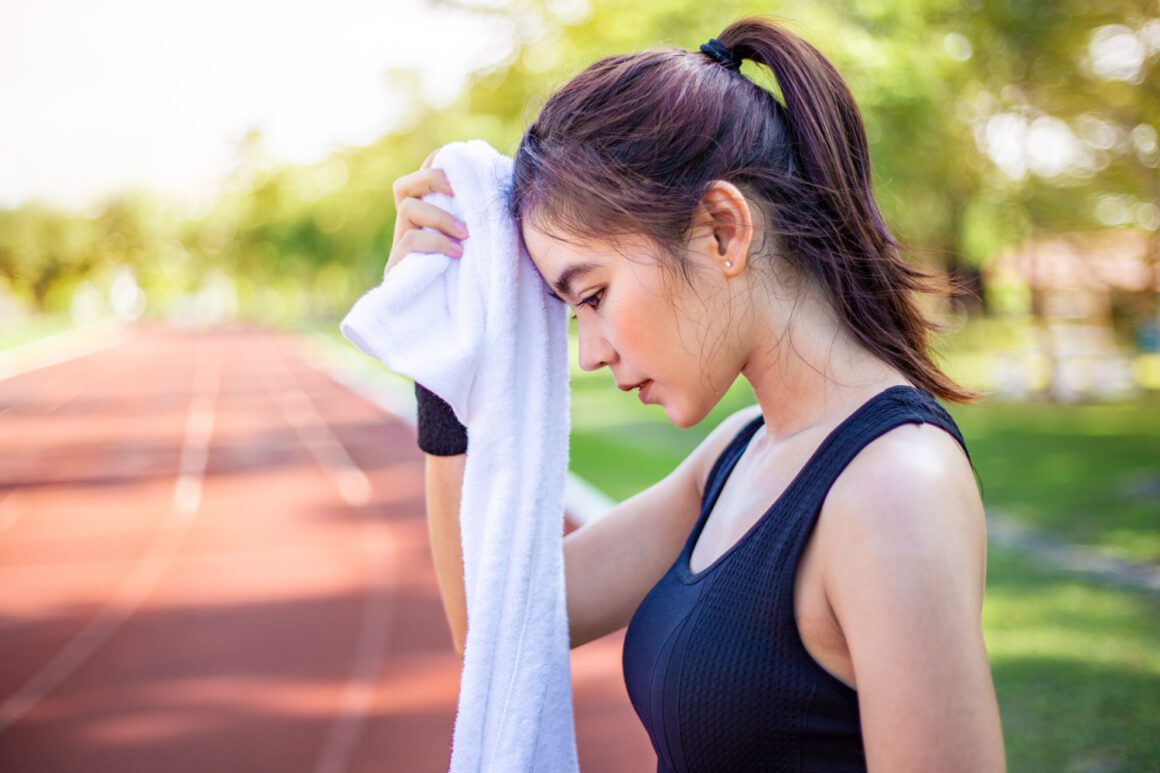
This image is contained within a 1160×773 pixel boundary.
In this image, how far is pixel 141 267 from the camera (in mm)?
9688

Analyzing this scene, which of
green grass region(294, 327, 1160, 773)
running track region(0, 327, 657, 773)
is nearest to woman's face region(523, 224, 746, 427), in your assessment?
green grass region(294, 327, 1160, 773)

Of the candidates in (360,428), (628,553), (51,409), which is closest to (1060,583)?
(628,553)

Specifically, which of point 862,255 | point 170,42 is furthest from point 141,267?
point 862,255

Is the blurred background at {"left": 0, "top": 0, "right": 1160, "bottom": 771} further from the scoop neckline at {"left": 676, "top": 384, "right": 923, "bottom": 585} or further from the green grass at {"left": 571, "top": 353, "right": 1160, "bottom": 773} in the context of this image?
the scoop neckline at {"left": 676, "top": 384, "right": 923, "bottom": 585}

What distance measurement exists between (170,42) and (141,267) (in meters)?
2.51

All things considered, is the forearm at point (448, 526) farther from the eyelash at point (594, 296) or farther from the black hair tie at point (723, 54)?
the black hair tie at point (723, 54)

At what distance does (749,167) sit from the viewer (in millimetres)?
1396

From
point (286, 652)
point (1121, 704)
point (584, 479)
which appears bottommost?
point (584, 479)

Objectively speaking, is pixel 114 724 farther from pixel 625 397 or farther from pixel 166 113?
pixel 625 397

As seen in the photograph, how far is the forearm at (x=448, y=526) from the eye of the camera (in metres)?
1.74

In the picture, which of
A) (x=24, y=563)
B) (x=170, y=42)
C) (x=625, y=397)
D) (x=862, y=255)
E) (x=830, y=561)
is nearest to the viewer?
(x=830, y=561)

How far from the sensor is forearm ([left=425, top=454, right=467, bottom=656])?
68.3 inches

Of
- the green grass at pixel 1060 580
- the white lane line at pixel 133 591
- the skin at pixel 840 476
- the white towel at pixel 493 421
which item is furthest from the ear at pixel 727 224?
the white lane line at pixel 133 591

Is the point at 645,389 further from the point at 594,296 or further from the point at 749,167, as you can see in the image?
the point at 749,167
